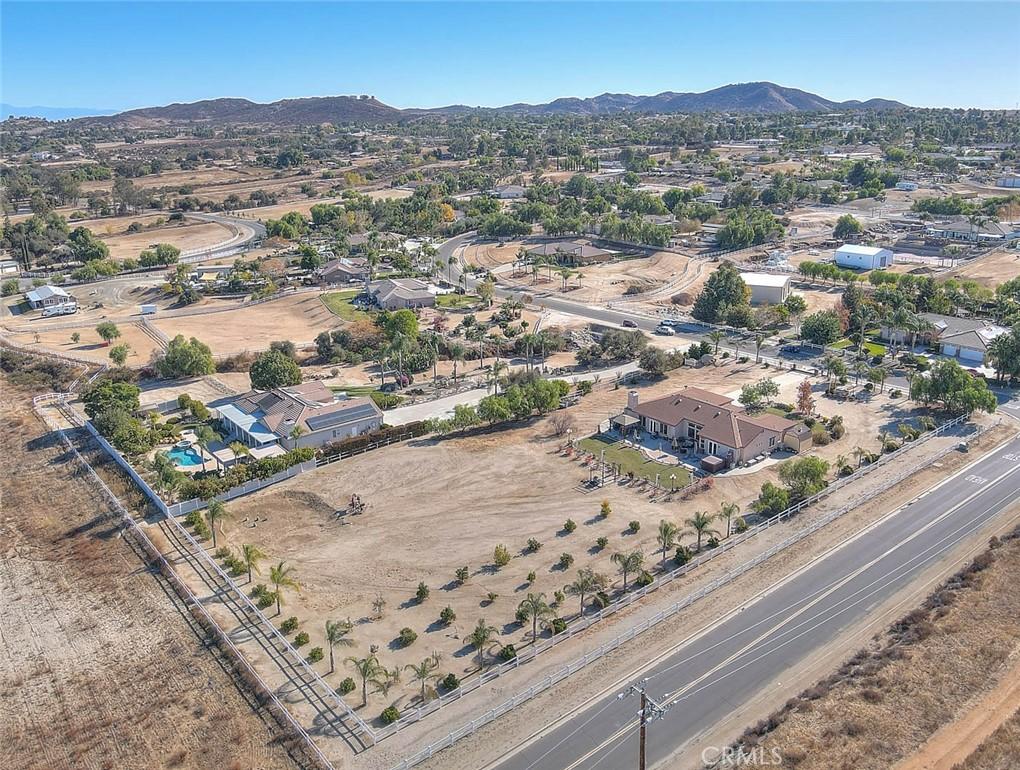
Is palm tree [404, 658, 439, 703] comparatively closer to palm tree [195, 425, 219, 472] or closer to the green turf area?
palm tree [195, 425, 219, 472]

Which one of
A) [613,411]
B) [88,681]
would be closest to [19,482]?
[88,681]

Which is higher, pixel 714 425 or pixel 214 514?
pixel 714 425

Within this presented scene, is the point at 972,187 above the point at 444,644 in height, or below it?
above

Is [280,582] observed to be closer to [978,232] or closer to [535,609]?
[535,609]

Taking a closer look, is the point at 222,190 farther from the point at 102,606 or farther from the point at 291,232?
the point at 102,606

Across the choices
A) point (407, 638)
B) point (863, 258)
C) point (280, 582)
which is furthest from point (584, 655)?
point (863, 258)

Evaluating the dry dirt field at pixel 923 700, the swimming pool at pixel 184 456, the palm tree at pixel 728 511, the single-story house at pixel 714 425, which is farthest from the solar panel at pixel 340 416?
the dry dirt field at pixel 923 700
